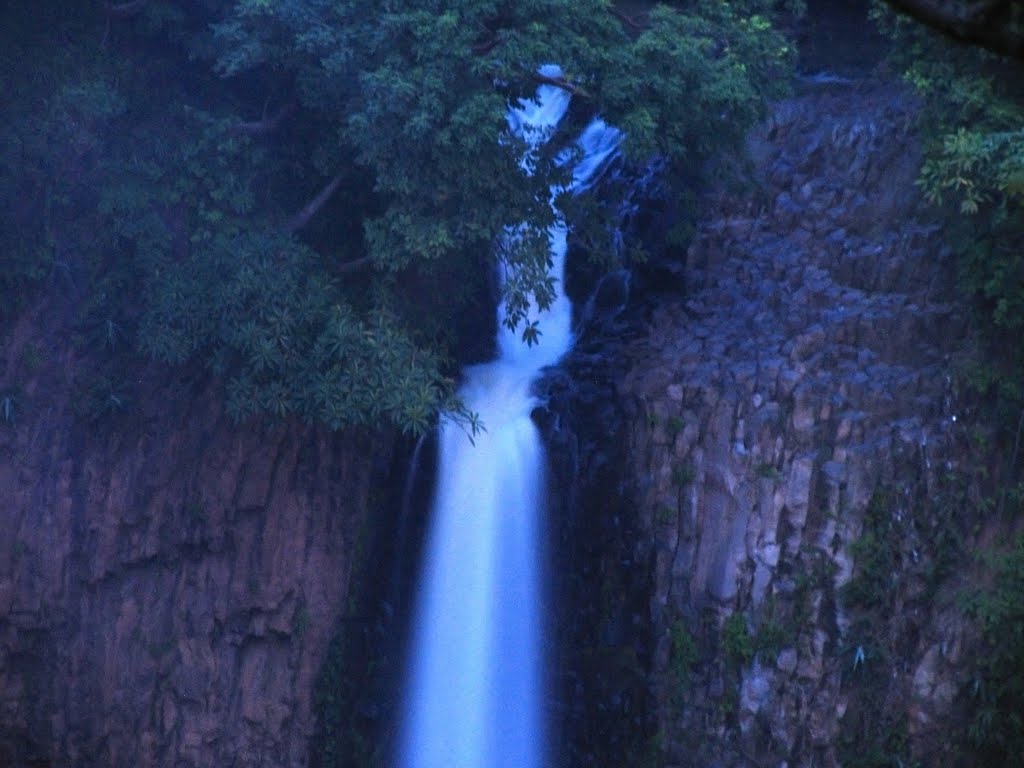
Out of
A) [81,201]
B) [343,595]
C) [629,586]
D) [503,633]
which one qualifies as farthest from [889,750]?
[81,201]

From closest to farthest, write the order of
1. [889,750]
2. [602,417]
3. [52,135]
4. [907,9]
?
[907,9] < [889,750] < [52,135] < [602,417]

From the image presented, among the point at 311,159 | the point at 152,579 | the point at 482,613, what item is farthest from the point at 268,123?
the point at 482,613

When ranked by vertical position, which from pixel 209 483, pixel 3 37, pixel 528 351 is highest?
pixel 3 37

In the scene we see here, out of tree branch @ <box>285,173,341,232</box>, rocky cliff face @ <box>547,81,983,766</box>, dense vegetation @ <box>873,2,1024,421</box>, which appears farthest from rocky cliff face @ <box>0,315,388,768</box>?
dense vegetation @ <box>873,2,1024,421</box>

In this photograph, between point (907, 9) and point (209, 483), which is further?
point (209, 483)

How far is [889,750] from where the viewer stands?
37.0 ft

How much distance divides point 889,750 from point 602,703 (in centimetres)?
324

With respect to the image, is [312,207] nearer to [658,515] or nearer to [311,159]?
[311,159]

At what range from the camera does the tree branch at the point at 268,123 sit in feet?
43.8

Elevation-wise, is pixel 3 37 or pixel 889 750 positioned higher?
pixel 3 37

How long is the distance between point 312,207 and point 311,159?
2.42 feet

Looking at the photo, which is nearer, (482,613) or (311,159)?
(482,613)

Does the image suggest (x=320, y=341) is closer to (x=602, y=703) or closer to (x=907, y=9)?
(x=602, y=703)

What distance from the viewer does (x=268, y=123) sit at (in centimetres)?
1345
